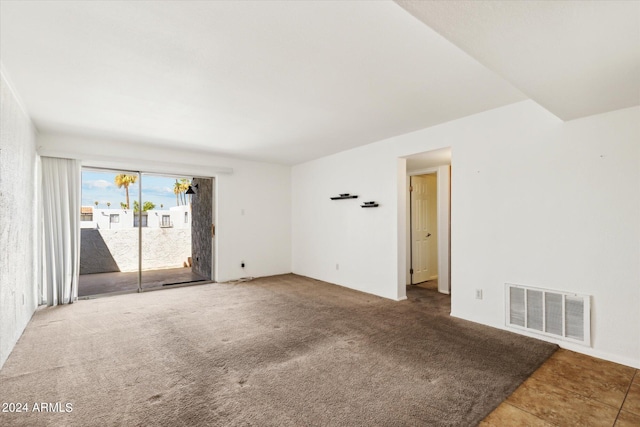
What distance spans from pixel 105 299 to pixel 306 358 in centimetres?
391

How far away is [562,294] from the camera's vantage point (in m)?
2.96

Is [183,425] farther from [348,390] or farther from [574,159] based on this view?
[574,159]

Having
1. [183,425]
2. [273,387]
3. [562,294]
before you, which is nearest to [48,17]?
[183,425]

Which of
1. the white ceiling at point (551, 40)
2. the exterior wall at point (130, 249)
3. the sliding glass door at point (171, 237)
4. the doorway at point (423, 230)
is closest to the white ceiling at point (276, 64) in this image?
the white ceiling at point (551, 40)

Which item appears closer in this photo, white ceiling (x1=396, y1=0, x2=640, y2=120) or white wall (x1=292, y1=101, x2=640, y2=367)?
white ceiling (x1=396, y1=0, x2=640, y2=120)

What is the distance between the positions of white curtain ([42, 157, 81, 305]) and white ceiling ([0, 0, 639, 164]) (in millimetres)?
761

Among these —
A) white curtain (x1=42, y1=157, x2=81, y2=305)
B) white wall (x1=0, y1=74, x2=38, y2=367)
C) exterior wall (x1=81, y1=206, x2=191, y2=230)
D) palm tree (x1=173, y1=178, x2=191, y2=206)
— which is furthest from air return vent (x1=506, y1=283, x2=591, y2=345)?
palm tree (x1=173, y1=178, x2=191, y2=206)

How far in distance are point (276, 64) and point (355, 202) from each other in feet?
10.8

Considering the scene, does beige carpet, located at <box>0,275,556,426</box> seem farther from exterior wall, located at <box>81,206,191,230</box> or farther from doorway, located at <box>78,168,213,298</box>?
exterior wall, located at <box>81,206,191,230</box>

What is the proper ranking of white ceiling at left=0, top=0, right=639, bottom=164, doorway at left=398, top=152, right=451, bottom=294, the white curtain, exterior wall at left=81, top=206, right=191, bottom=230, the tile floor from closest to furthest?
white ceiling at left=0, top=0, right=639, bottom=164 < the tile floor < the white curtain < doorway at left=398, top=152, right=451, bottom=294 < exterior wall at left=81, top=206, right=191, bottom=230

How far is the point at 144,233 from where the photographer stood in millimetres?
7238

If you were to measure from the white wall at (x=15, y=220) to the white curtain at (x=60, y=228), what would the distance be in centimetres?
36

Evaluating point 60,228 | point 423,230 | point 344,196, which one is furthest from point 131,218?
point 423,230

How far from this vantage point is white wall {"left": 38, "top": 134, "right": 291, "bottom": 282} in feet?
16.0
